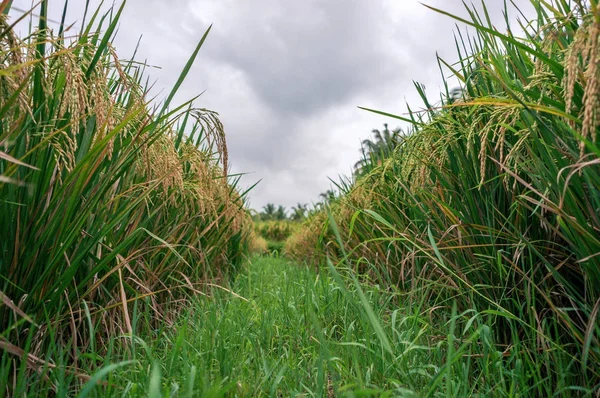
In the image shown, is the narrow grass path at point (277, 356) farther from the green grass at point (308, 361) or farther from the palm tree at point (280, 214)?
the palm tree at point (280, 214)

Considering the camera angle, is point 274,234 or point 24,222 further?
point 274,234

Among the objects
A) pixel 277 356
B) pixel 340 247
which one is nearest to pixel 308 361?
pixel 277 356

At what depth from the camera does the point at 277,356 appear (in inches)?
84.4

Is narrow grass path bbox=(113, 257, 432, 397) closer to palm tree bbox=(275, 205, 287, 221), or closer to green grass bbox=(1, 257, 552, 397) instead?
green grass bbox=(1, 257, 552, 397)

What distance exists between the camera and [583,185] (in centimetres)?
168

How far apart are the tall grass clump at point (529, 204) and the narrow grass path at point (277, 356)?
0.39 metres

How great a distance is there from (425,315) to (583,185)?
1.19m

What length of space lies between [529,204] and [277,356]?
1.28 metres

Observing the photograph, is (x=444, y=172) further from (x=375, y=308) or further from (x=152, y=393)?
(x=152, y=393)

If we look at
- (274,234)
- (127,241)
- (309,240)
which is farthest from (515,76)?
(274,234)

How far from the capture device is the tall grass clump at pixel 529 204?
4.92ft

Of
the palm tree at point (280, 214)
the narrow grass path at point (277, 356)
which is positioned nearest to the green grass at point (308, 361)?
the narrow grass path at point (277, 356)

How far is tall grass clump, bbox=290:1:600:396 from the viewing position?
150 centimetres

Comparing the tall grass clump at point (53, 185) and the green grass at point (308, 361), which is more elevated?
the tall grass clump at point (53, 185)
